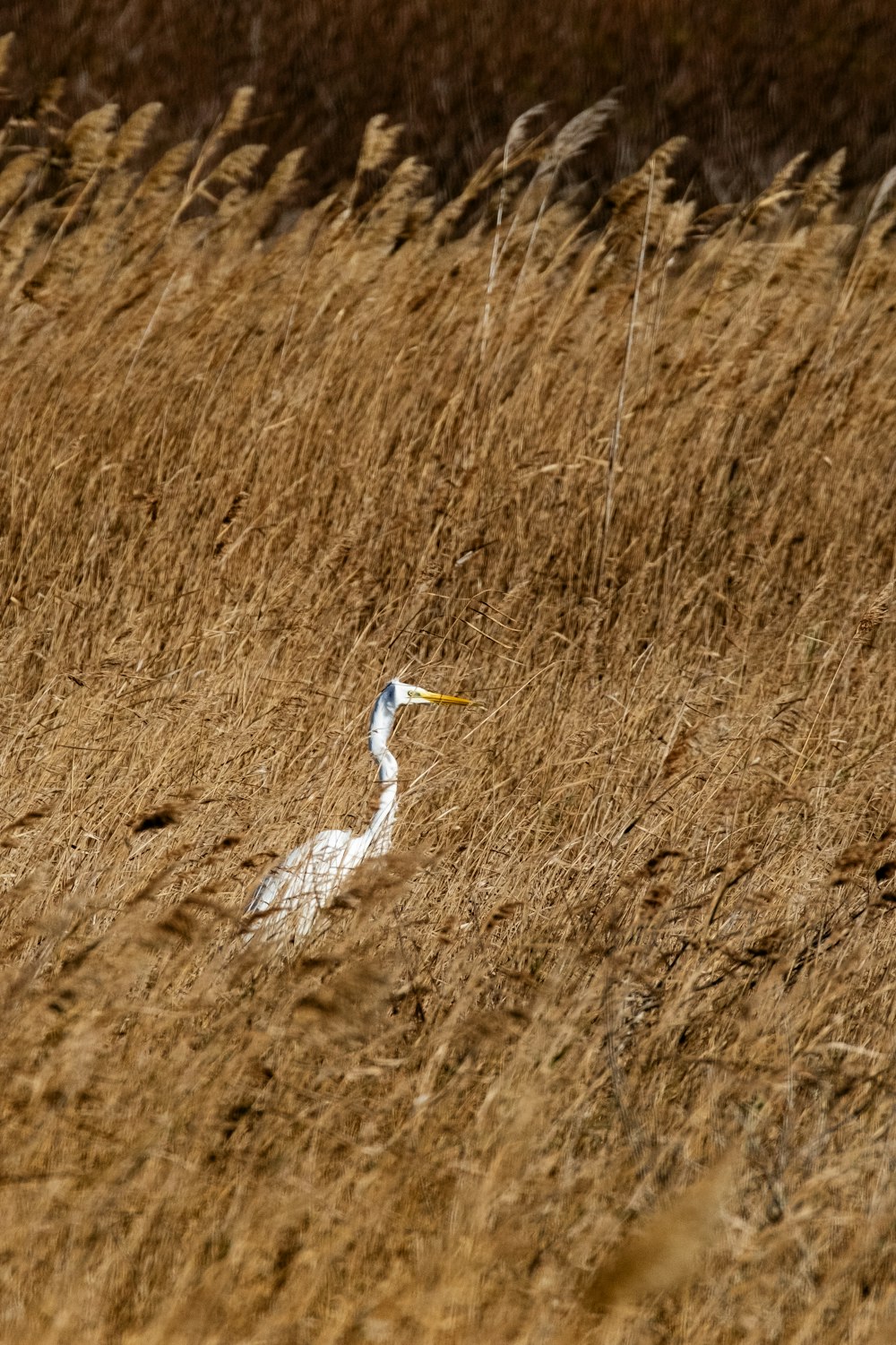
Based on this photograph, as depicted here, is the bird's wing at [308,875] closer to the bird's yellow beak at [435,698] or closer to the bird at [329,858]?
the bird at [329,858]

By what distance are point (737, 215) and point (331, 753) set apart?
9.22 feet

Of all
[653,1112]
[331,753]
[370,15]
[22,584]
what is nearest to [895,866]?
[653,1112]

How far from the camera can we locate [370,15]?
1094 cm

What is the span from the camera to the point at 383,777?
3393 millimetres

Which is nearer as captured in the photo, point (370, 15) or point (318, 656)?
point (318, 656)

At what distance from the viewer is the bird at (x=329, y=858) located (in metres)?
2.54

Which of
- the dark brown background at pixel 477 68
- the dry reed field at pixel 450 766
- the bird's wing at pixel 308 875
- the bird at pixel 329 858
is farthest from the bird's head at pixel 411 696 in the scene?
the dark brown background at pixel 477 68

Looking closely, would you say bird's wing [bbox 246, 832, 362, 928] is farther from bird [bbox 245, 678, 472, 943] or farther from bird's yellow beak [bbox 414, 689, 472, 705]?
bird's yellow beak [bbox 414, 689, 472, 705]

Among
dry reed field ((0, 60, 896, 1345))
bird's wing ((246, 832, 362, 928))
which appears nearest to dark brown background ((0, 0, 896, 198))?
dry reed field ((0, 60, 896, 1345))

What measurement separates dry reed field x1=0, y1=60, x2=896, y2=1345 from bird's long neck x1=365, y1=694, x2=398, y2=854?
7 centimetres

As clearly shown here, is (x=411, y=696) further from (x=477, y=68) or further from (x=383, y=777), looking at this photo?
(x=477, y=68)

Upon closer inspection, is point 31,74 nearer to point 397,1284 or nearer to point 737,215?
point 737,215

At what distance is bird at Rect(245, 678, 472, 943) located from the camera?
8.34 ft

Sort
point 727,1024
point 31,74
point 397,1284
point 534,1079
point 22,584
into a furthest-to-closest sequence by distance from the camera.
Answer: point 31,74
point 22,584
point 727,1024
point 534,1079
point 397,1284
